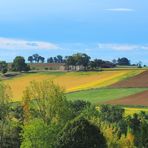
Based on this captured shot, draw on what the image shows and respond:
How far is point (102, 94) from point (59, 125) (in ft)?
220

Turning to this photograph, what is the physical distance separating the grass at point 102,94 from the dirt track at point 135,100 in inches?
109

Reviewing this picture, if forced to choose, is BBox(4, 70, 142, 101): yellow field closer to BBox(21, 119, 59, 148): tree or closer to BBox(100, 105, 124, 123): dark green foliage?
BBox(100, 105, 124, 123): dark green foliage

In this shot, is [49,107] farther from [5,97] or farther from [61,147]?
[61,147]

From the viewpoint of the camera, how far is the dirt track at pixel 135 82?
140 meters

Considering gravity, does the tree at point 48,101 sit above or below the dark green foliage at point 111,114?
above

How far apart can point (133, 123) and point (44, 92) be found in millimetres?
13108

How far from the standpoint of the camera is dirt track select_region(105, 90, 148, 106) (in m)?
118

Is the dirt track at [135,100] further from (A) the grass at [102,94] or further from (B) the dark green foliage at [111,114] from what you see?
(B) the dark green foliage at [111,114]

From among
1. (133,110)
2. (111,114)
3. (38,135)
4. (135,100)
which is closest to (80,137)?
(38,135)

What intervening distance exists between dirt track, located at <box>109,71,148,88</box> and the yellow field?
4855 mm

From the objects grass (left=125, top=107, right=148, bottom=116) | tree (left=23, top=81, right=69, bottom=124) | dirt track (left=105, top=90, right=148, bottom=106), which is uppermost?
tree (left=23, top=81, right=69, bottom=124)

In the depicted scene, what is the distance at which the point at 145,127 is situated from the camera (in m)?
78.1

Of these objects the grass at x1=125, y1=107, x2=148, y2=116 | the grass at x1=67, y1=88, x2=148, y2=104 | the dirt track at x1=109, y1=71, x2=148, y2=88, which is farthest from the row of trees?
the dirt track at x1=109, y1=71, x2=148, y2=88

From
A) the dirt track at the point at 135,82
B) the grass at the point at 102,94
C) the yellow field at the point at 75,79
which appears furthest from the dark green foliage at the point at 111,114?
the yellow field at the point at 75,79
